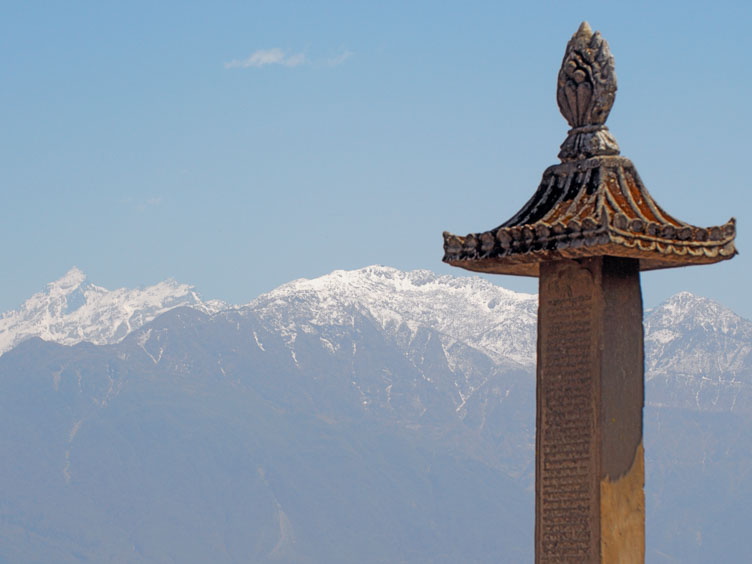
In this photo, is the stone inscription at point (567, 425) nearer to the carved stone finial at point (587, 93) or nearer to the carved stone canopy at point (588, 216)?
the carved stone canopy at point (588, 216)

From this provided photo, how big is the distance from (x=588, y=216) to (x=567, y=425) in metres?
1.82

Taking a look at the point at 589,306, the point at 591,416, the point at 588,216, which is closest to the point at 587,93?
the point at 588,216

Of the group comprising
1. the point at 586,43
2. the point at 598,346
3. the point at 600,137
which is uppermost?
the point at 586,43

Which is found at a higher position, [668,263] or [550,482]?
[668,263]

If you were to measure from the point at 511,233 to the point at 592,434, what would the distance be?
1827mm

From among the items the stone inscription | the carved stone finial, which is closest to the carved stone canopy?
the carved stone finial

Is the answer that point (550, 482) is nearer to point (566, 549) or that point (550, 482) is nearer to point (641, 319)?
point (566, 549)

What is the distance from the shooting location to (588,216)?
13.0m

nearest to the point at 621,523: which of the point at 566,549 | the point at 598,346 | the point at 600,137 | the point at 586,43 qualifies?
the point at 566,549

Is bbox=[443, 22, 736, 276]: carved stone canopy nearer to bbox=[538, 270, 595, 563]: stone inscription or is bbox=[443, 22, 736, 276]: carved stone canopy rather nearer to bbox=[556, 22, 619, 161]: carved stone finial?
bbox=[556, 22, 619, 161]: carved stone finial

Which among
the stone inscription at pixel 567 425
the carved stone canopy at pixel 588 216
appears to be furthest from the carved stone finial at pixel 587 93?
the stone inscription at pixel 567 425

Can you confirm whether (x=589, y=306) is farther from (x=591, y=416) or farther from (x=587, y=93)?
(x=587, y=93)

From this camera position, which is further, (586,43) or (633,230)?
(586,43)

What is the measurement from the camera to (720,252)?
518 inches
